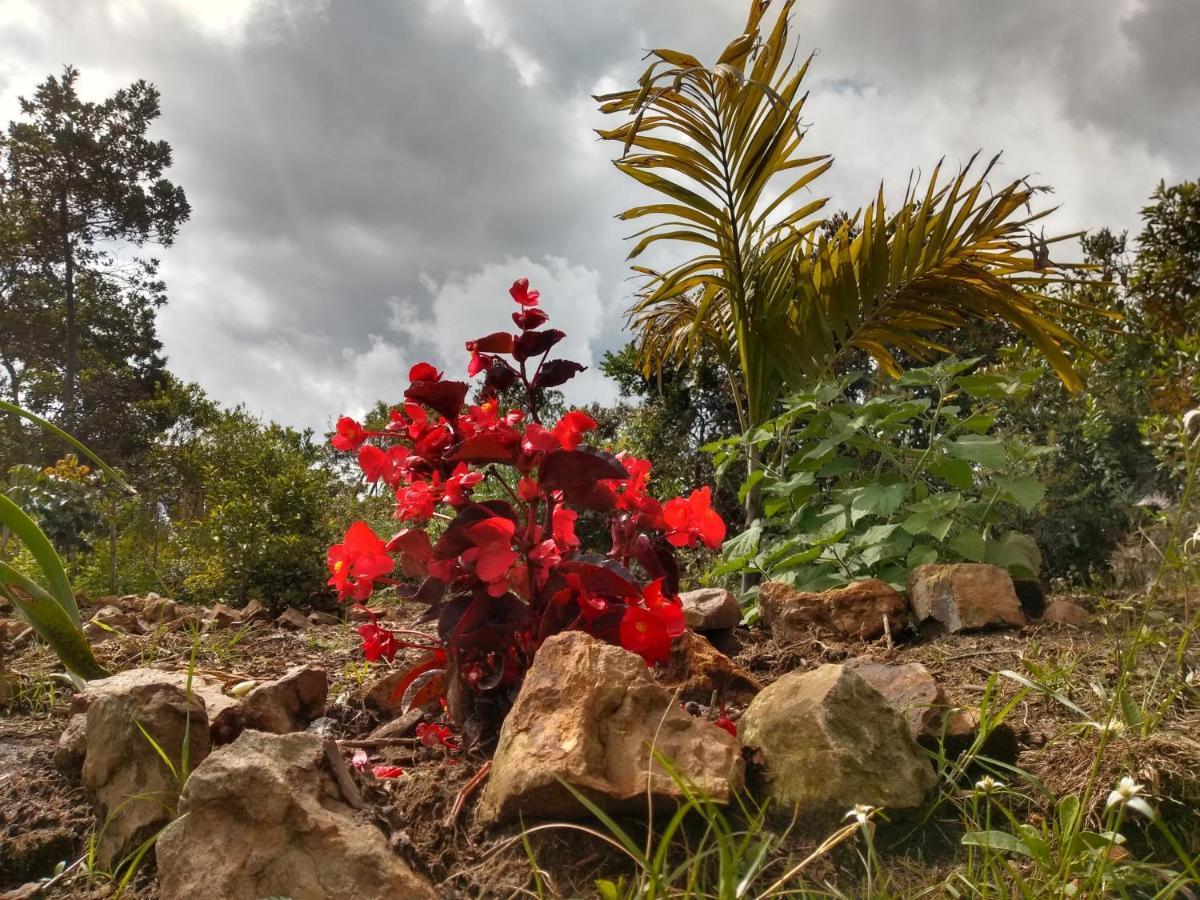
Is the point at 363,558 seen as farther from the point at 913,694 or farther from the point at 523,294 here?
the point at 913,694

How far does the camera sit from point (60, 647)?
6.23ft

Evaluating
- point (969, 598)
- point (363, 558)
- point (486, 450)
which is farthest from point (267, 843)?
point (969, 598)

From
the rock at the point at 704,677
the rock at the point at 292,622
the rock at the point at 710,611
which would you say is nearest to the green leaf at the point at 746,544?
the rock at the point at 710,611

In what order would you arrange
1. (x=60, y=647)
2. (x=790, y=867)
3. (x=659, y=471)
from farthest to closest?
(x=659, y=471) < (x=60, y=647) < (x=790, y=867)

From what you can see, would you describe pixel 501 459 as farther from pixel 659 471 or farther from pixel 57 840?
pixel 659 471

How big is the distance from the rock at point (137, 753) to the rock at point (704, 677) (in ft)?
3.08

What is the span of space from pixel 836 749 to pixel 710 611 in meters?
1.25

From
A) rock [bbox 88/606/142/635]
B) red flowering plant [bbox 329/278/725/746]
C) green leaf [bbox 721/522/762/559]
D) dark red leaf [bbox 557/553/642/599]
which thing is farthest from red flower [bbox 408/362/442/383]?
rock [bbox 88/606/142/635]

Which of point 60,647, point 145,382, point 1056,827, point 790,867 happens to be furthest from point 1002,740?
point 145,382

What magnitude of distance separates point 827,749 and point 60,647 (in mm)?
1737

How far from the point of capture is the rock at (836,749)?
123cm

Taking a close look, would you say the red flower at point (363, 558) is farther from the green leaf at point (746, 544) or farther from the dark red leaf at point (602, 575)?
the green leaf at point (746, 544)

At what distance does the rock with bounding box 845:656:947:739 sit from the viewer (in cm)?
143

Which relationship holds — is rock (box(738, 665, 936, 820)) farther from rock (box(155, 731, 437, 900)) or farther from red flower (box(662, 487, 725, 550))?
rock (box(155, 731, 437, 900))
